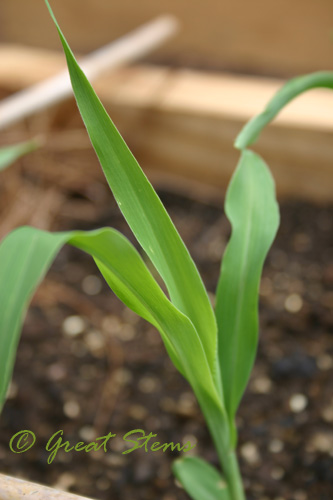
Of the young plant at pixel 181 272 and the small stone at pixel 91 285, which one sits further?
the small stone at pixel 91 285

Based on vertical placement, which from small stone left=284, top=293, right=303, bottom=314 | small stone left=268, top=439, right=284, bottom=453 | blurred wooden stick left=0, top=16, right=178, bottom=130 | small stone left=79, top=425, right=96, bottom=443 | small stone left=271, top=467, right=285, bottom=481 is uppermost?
blurred wooden stick left=0, top=16, right=178, bottom=130

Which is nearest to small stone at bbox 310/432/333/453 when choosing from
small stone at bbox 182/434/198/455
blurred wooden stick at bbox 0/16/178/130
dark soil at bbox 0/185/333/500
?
dark soil at bbox 0/185/333/500

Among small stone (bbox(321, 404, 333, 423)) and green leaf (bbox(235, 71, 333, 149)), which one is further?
small stone (bbox(321, 404, 333, 423))

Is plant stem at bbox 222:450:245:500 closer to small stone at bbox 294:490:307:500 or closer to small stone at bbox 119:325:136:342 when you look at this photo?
small stone at bbox 294:490:307:500

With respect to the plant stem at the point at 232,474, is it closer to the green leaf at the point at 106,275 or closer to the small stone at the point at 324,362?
the green leaf at the point at 106,275

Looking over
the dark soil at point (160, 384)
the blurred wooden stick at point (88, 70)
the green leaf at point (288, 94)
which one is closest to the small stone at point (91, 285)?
the dark soil at point (160, 384)

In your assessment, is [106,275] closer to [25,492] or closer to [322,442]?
[25,492]
